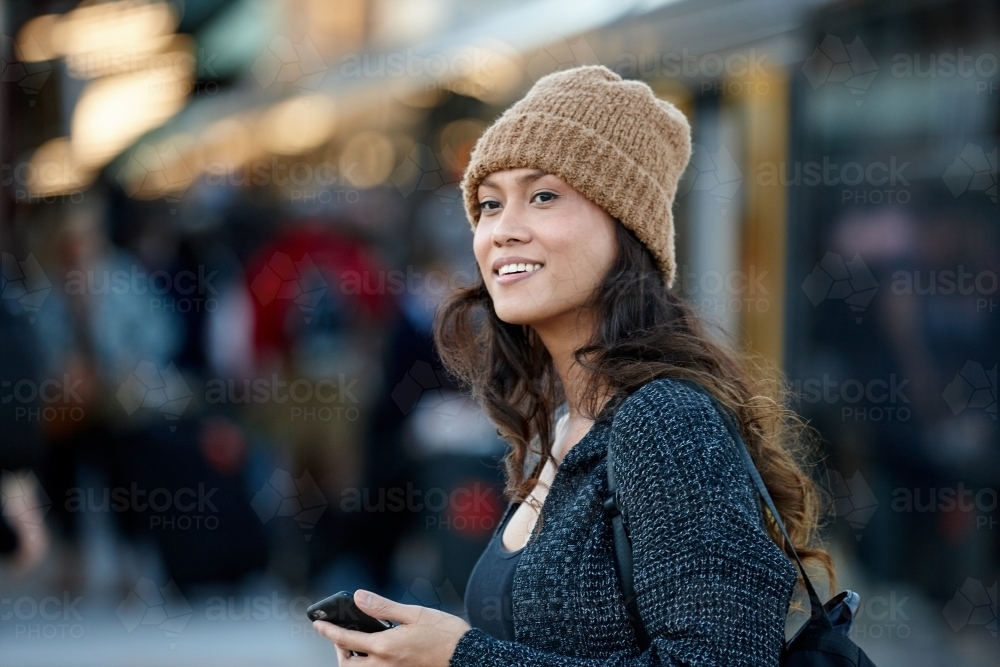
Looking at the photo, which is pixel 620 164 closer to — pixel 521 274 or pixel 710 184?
pixel 521 274

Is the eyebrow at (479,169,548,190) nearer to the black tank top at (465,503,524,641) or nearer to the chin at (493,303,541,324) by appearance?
the chin at (493,303,541,324)

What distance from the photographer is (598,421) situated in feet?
5.66

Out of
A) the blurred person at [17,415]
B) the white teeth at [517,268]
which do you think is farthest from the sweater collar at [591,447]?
the blurred person at [17,415]

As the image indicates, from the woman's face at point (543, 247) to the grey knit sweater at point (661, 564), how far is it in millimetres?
287

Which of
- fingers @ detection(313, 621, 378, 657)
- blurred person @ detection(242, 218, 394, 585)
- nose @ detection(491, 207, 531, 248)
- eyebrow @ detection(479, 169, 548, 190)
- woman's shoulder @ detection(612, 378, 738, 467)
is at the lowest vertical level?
blurred person @ detection(242, 218, 394, 585)

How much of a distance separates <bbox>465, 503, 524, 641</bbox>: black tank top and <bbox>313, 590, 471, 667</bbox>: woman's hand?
0.45ft

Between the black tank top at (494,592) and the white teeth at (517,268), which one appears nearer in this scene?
the black tank top at (494,592)

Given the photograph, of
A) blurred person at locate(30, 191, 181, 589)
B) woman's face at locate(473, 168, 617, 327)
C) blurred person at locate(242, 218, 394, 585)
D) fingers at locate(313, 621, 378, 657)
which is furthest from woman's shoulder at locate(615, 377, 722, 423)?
blurred person at locate(30, 191, 181, 589)

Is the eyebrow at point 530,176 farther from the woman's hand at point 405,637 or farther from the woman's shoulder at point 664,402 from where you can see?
the woman's hand at point 405,637

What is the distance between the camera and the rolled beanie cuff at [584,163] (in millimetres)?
1875

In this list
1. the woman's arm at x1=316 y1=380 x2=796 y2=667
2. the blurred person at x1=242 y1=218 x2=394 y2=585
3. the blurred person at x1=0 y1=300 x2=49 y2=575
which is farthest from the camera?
the blurred person at x1=242 y1=218 x2=394 y2=585

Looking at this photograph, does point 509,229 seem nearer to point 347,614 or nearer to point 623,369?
point 623,369

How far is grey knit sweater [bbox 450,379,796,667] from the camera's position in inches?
55.9

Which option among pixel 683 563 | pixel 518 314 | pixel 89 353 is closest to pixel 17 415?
pixel 89 353
